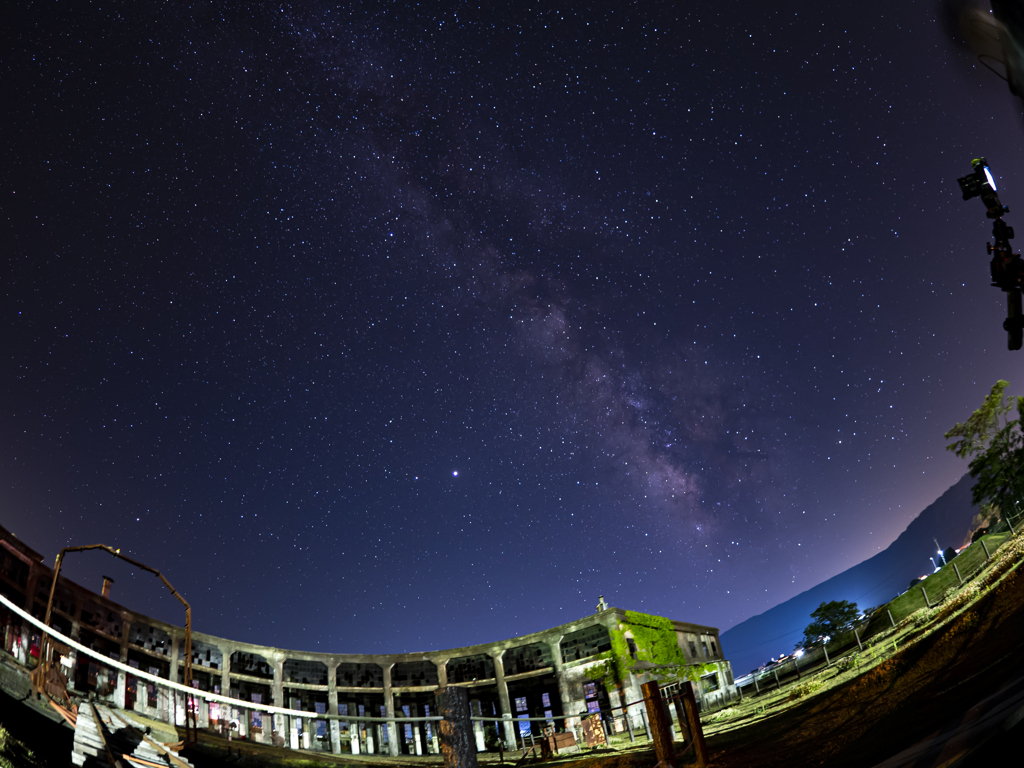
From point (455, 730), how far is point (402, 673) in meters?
34.1

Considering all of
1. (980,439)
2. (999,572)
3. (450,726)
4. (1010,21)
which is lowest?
A: (450,726)

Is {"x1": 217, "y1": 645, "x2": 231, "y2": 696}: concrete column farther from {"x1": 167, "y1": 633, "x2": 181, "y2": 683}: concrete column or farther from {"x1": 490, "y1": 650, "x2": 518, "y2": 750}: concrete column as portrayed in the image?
{"x1": 490, "y1": 650, "x2": 518, "y2": 750}: concrete column

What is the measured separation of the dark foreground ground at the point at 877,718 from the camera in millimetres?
6078

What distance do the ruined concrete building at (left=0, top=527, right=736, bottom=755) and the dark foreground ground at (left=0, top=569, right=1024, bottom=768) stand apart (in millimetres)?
16169

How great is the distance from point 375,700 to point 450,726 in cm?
3485

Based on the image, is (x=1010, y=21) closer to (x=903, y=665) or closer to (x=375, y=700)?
(x=903, y=665)

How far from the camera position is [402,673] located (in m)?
36.1

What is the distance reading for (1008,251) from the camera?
30.9 feet

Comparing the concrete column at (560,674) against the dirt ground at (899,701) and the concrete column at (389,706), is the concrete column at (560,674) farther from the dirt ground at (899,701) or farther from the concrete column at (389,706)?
the dirt ground at (899,701)

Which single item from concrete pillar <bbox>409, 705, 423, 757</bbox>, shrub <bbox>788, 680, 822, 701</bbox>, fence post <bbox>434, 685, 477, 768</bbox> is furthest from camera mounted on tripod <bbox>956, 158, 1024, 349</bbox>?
concrete pillar <bbox>409, 705, 423, 757</bbox>

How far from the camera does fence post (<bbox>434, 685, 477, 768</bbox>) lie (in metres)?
6.18

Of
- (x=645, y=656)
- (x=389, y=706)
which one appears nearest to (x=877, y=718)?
(x=645, y=656)

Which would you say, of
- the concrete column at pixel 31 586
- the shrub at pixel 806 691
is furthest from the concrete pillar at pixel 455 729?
the concrete column at pixel 31 586

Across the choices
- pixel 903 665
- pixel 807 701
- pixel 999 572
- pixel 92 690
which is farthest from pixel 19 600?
Result: pixel 999 572
